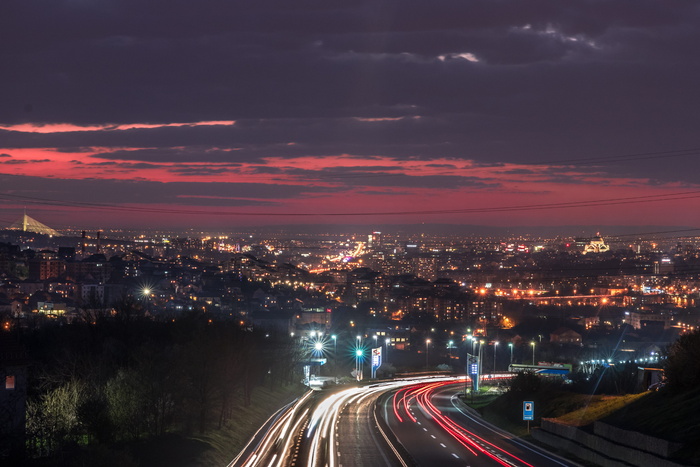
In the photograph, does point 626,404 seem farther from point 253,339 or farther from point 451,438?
point 253,339

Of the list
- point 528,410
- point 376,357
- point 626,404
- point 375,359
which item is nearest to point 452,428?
point 528,410

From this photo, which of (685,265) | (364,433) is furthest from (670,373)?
(685,265)

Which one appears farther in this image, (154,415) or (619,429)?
(154,415)

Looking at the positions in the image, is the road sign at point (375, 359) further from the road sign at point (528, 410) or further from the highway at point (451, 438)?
the road sign at point (528, 410)

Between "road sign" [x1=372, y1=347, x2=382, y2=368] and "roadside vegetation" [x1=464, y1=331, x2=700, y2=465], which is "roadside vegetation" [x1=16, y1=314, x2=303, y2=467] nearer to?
"roadside vegetation" [x1=464, y1=331, x2=700, y2=465]

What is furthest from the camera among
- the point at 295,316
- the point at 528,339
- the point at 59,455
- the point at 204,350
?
the point at 295,316

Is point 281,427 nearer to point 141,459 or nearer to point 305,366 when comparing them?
point 141,459

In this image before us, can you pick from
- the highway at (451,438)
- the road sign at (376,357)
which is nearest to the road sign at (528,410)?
the highway at (451,438)

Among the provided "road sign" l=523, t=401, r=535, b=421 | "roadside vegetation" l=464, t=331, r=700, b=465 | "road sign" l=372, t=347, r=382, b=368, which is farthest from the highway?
"road sign" l=372, t=347, r=382, b=368
